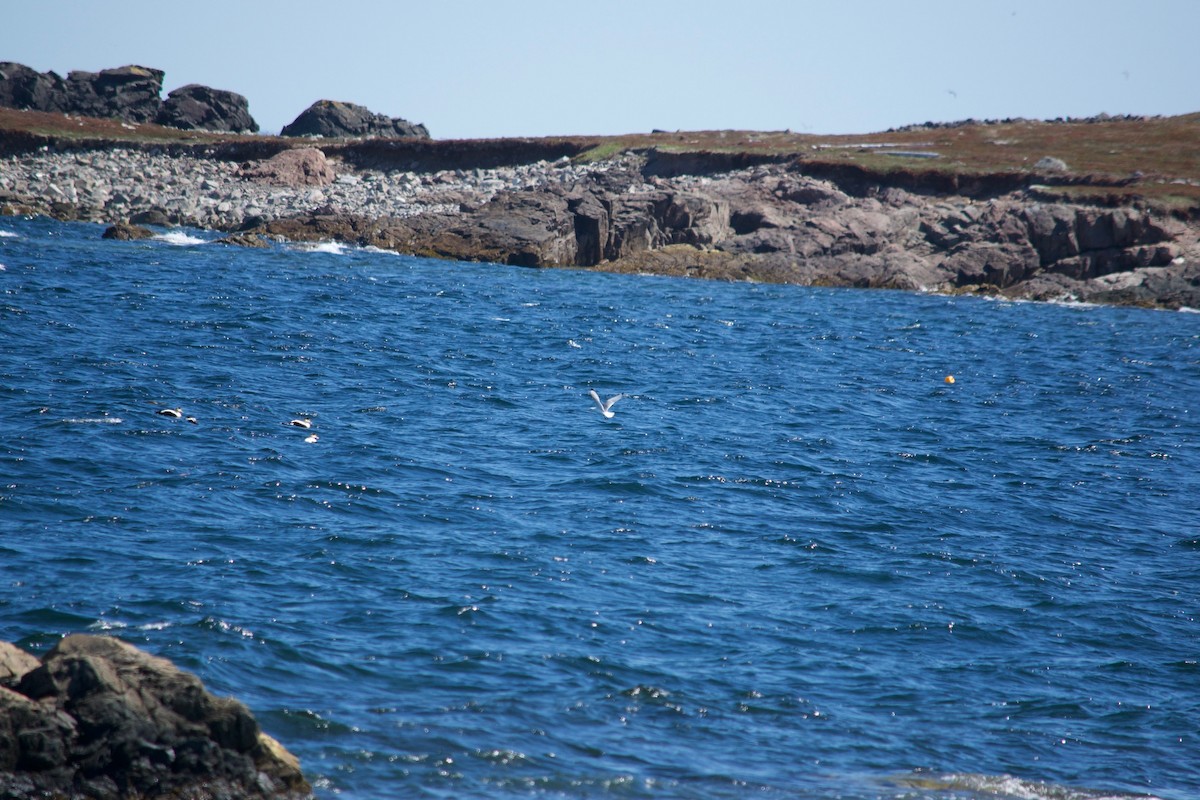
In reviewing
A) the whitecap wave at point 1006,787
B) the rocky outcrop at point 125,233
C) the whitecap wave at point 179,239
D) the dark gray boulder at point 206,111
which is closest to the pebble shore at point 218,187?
the whitecap wave at point 179,239

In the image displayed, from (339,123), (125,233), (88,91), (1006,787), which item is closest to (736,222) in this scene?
(125,233)

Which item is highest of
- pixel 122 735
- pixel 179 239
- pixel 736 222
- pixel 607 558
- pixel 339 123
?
pixel 339 123

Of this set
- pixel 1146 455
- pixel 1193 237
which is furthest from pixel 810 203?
pixel 1146 455

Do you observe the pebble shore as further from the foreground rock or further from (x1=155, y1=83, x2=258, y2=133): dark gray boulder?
the foreground rock

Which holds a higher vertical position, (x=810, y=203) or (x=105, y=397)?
(x=810, y=203)

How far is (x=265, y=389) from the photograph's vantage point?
78.1 feet

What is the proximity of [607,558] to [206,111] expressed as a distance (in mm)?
90444

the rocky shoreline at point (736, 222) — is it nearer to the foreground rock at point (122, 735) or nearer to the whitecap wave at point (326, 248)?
the whitecap wave at point (326, 248)

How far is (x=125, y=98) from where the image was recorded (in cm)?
9269

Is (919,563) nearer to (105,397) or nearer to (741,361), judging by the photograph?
(105,397)

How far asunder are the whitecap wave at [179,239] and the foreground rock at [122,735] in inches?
1743

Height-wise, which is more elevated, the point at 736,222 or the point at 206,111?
the point at 206,111

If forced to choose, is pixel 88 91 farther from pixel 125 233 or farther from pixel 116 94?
pixel 125 233

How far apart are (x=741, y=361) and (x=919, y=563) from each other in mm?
18232
